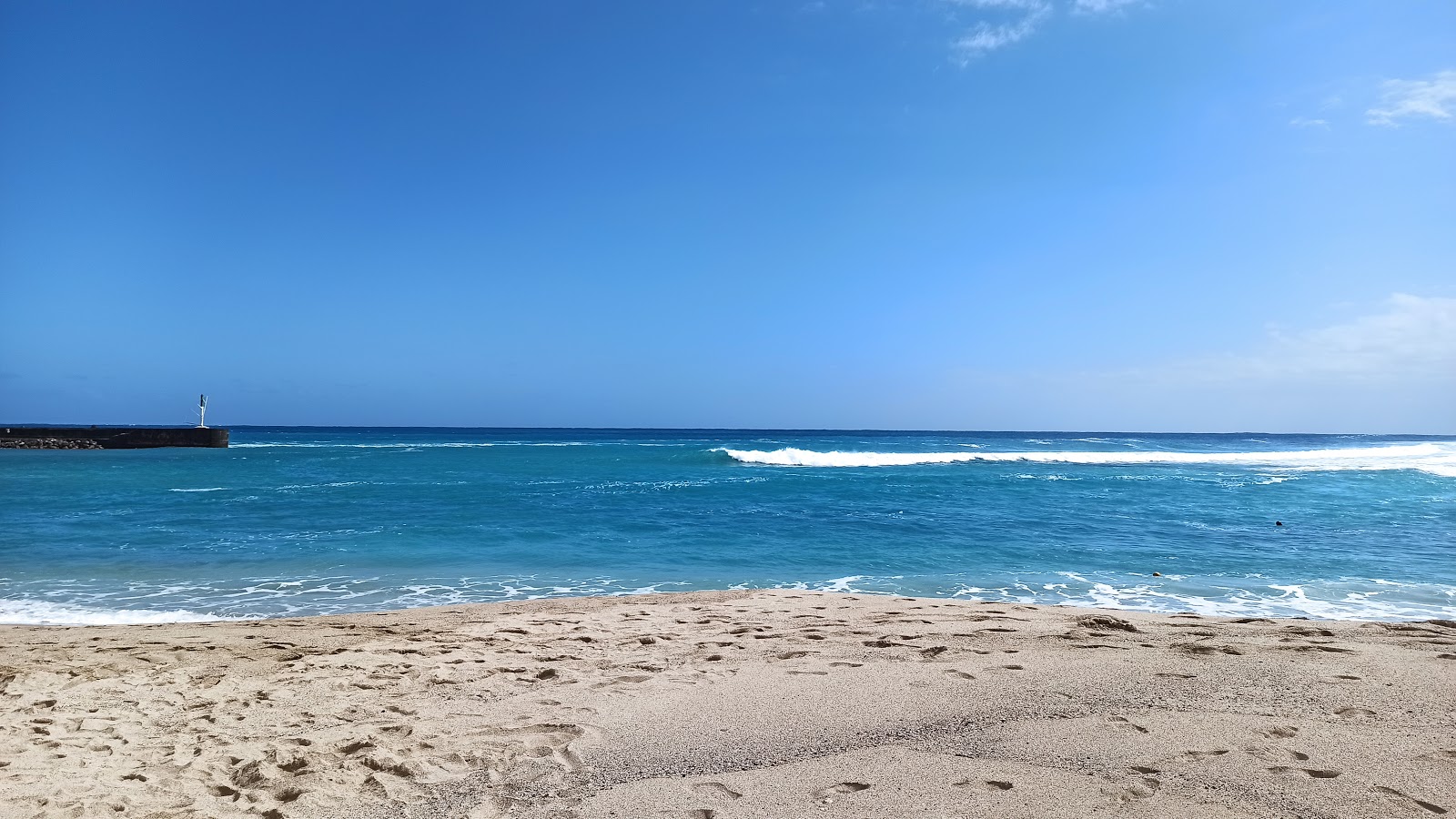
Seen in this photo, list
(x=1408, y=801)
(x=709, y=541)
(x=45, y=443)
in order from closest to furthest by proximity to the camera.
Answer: (x=1408, y=801) → (x=709, y=541) → (x=45, y=443)

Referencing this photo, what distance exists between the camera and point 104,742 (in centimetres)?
419

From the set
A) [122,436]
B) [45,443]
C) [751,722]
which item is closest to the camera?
[751,722]

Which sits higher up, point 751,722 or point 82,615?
point 751,722

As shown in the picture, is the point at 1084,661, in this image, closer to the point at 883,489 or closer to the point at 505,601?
the point at 505,601

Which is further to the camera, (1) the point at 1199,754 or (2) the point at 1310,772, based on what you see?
(1) the point at 1199,754

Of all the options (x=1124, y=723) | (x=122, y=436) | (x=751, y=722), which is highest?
(x=122, y=436)

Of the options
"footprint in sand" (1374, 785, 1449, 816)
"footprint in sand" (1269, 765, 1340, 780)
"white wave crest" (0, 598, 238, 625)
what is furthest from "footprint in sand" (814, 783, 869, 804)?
"white wave crest" (0, 598, 238, 625)

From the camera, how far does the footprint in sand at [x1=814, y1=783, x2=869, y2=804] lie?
10.8 ft

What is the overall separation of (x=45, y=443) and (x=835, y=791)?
62.3 meters

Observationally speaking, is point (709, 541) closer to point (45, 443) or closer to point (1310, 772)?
point (1310, 772)

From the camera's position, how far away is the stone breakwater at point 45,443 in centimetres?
4591

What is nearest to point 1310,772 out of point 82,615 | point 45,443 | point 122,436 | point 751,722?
point 751,722

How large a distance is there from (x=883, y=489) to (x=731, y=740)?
19.6 m

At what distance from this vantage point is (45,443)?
46500 millimetres
